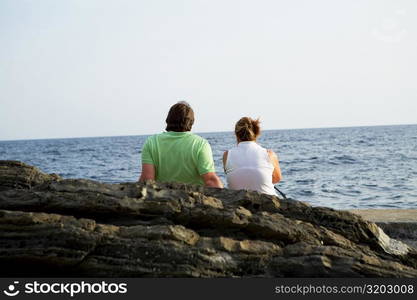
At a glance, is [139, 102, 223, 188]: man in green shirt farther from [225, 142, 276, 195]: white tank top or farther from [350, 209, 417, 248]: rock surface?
[350, 209, 417, 248]: rock surface

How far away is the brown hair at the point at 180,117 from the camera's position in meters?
5.26

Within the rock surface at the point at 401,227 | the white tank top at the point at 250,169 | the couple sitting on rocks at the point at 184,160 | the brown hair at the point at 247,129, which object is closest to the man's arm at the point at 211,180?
the couple sitting on rocks at the point at 184,160

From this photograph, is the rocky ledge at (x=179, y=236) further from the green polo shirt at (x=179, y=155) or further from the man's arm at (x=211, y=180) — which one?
the green polo shirt at (x=179, y=155)

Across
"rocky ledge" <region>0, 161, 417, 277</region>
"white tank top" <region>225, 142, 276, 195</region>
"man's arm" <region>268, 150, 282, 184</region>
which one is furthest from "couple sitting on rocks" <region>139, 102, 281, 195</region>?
"rocky ledge" <region>0, 161, 417, 277</region>

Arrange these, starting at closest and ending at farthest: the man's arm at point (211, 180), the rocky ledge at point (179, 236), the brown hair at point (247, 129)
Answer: the rocky ledge at point (179, 236) < the man's arm at point (211, 180) < the brown hair at point (247, 129)

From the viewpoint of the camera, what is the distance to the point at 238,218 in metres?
4.16

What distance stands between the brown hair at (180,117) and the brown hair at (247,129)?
67 centimetres

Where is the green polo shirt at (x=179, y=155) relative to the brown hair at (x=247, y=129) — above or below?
below

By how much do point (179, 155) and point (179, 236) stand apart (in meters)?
1.42

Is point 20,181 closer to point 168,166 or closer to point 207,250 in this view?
point 168,166

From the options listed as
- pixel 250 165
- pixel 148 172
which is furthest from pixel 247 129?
pixel 148 172

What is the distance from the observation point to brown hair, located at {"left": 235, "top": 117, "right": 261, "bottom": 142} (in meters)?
5.72

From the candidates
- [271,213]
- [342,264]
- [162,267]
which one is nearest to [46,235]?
[162,267]

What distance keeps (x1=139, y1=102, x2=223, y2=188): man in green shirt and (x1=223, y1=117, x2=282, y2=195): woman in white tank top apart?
394 mm
